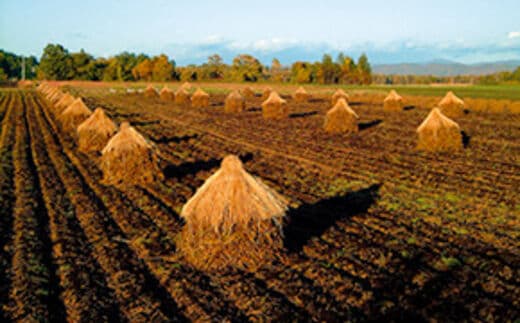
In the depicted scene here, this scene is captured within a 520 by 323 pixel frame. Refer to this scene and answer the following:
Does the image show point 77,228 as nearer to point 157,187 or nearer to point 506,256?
point 157,187

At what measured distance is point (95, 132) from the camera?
18.6 metres

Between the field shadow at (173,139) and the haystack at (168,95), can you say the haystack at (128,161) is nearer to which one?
the field shadow at (173,139)

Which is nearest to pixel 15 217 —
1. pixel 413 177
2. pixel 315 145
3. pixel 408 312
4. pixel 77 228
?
pixel 77 228

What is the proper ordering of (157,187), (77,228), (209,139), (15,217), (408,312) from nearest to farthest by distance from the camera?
(408,312) → (77,228) → (15,217) → (157,187) → (209,139)

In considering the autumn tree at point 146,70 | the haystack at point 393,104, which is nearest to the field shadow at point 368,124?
the haystack at point 393,104

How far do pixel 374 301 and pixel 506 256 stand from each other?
3.23 meters

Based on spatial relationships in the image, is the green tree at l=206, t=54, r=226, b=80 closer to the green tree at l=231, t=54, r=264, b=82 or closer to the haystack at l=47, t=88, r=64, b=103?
the green tree at l=231, t=54, r=264, b=82

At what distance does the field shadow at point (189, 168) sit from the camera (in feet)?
48.9

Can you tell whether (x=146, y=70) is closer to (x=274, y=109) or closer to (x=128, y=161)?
(x=274, y=109)

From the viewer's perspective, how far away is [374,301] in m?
6.73

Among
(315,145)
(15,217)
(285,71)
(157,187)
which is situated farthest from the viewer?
(285,71)

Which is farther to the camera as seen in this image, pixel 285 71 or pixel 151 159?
pixel 285 71

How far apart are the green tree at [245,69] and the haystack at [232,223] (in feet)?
302

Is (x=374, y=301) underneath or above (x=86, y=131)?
underneath
